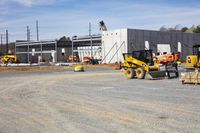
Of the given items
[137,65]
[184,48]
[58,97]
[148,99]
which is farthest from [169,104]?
[184,48]

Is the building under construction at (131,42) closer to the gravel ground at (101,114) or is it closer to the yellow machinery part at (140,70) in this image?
the yellow machinery part at (140,70)

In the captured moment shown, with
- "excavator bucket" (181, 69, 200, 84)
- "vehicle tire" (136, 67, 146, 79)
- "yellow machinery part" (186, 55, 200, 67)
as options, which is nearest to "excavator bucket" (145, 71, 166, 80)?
"vehicle tire" (136, 67, 146, 79)

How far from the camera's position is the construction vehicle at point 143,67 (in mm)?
24422

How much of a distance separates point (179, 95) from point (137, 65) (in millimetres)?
10781

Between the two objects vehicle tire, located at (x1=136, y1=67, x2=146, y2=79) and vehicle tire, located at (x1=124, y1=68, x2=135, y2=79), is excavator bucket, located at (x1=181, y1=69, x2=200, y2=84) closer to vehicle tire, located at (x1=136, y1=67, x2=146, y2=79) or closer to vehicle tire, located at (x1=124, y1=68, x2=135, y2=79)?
vehicle tire, located at (x1=136, y1=67, x2=146, y2=79)

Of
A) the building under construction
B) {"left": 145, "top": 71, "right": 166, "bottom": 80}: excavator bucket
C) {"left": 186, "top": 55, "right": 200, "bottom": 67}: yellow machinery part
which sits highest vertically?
the building under construction

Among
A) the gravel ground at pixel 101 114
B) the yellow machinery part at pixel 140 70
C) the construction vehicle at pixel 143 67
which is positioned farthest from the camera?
the construction vehicle at pixel 143 67

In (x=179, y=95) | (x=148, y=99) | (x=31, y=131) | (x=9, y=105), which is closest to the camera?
(x=31, y=131)

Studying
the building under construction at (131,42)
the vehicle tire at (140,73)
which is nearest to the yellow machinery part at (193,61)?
the vehicle tire at (140,73)

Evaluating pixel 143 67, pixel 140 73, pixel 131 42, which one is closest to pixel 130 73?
pixel 140 73

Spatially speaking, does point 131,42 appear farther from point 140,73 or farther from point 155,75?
point 155,75

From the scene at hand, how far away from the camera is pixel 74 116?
33.2ft

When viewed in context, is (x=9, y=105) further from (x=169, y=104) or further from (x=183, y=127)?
(x=183, y=127)

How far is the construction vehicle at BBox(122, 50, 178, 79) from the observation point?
24.4 m
